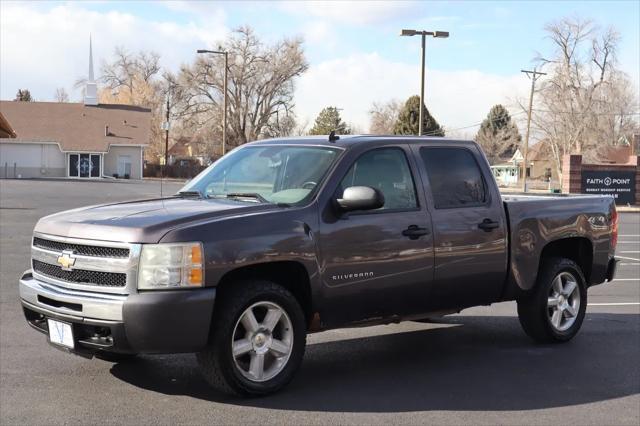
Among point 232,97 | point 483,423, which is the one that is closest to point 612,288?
point 483,423

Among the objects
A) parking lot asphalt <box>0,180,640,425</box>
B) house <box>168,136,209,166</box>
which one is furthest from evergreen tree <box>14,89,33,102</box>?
parking lot asphalt <box>0,180,640,425</box>

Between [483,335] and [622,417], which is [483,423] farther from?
[483,335]

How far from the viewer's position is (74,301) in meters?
5.11

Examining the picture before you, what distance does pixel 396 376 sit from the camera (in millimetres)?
6238

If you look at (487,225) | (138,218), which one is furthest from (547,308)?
(138,218)

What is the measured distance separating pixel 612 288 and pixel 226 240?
8098 millimetres

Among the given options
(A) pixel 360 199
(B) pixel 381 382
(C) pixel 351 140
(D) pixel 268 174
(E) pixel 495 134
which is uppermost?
(E) pixel 495 134

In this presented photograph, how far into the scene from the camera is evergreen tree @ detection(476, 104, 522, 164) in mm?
97194

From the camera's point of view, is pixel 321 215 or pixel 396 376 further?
pixel 396 376

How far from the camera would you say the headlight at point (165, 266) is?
16.2ft

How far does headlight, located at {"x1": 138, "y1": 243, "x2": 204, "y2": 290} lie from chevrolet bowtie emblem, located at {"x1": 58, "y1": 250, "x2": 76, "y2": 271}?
598 mm

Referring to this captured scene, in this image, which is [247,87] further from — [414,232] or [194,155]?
[414,232]

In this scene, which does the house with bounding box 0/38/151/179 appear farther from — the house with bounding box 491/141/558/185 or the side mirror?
the side mirror

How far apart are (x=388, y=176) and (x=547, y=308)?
7.49 ft
